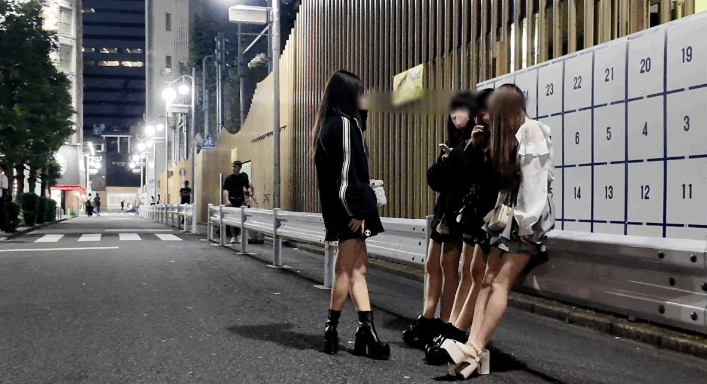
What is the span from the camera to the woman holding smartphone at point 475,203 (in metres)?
4.13

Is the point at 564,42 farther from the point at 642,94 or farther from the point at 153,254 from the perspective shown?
the point at 153,254

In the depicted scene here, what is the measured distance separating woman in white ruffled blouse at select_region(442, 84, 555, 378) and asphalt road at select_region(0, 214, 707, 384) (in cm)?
24

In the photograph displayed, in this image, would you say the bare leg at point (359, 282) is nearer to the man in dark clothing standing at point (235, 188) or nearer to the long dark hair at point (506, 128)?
the long dark hair at point (506, 128)

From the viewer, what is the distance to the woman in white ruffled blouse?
3814 millimetres

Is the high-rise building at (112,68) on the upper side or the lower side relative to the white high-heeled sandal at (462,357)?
upper

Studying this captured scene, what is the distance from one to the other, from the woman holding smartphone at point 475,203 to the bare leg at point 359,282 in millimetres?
504

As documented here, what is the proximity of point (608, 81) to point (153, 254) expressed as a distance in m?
8.79

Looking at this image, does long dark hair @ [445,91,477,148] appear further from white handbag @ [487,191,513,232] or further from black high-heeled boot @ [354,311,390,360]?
black high-heeled boot @ [354,311,390,360]

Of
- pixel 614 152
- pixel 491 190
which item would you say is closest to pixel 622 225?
pixel 614 152

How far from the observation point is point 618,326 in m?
5.57

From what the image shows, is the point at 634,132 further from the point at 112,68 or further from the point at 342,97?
the point at 112,68

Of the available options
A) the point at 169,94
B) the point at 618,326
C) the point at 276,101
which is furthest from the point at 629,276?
the point at 169,94

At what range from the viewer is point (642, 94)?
5.71m

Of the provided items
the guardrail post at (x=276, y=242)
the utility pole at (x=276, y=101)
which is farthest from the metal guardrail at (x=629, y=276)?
the utility pole at (x=276, y=101)
